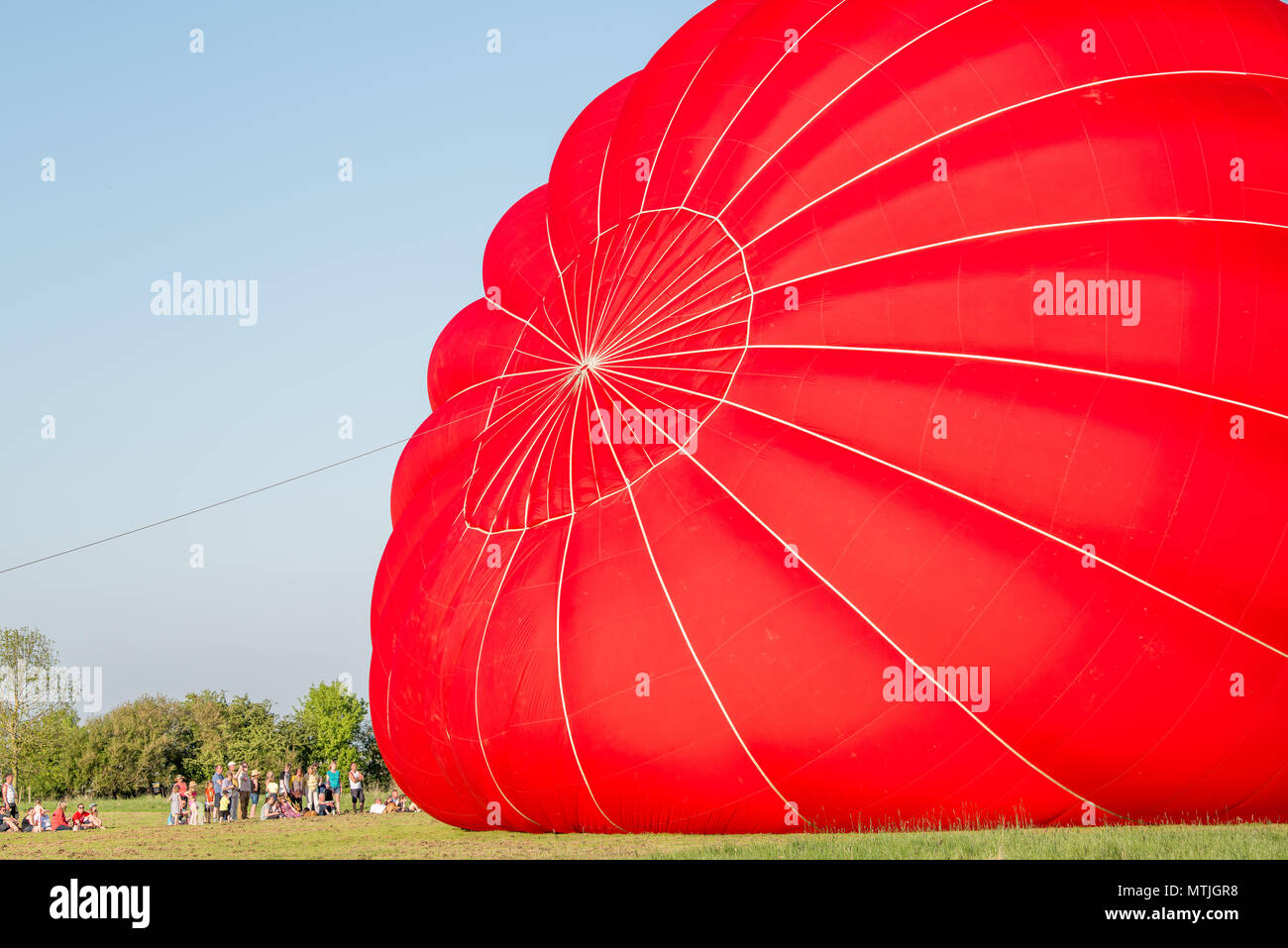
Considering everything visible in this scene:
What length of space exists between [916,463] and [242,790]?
16.0 meters

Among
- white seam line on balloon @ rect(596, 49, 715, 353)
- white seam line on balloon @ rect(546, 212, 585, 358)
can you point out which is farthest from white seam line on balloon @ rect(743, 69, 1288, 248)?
white seam line on balloon @ rect(546, 212, 585, 358)

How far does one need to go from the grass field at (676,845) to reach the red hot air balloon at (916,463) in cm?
59

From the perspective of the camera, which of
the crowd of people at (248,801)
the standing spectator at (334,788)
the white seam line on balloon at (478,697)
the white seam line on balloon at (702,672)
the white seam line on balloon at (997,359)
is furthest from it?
the standing spectator at (334,788)

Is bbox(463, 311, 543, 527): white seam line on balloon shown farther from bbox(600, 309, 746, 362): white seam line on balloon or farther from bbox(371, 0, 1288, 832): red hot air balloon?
bbox(600, 309, 746, 362): white seam line on balloon

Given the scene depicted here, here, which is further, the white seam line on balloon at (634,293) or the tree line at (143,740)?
the tree line at (143,740)

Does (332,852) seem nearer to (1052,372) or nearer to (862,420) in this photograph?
(862,420)

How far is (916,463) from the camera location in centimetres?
1200

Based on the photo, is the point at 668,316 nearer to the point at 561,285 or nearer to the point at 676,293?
the point at 676,293

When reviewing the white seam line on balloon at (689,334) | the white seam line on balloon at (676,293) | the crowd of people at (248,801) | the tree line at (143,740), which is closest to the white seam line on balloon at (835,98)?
the white seam line on balloon at (676,293)

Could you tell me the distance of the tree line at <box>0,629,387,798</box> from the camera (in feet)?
150

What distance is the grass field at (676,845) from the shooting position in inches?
373

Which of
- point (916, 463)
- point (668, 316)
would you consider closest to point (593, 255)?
point (668, 316)

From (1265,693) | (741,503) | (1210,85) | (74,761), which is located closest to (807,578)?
(741,503)

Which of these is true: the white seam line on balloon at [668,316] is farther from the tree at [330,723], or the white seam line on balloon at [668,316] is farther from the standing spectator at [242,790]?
the tree at [330,723]
